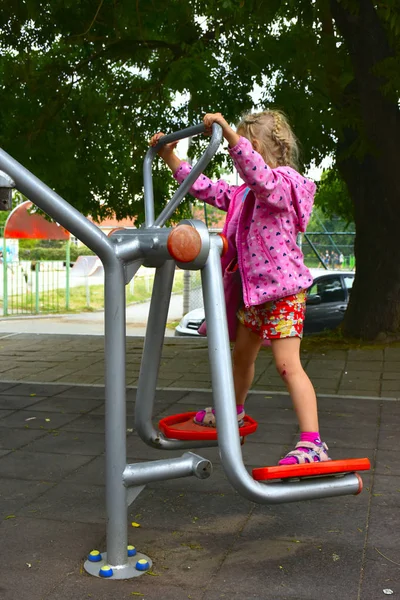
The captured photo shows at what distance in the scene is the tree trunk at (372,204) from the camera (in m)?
7.46

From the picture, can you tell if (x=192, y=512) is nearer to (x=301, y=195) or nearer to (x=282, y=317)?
(x=282, y=317)

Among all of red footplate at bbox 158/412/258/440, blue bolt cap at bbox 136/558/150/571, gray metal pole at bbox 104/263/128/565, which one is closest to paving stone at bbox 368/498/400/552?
red footplate at bbox 158/412/258/440

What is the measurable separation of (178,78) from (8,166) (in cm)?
580

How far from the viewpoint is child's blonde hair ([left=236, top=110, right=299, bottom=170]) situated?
329 centimetres

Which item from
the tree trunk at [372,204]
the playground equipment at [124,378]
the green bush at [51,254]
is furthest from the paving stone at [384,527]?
the green bush at [51,254]

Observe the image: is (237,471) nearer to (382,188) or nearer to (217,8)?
(217,8)

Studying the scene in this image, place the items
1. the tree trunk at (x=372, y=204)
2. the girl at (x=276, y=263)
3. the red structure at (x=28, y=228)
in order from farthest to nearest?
the red structure at (x=28, y=228) → the tree trunk at (x=372, y=204) → the girl at (x=276, y=263)

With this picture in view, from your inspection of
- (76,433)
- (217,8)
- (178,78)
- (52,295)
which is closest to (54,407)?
(76,433)

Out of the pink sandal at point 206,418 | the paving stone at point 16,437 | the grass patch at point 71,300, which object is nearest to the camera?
the pink sandal at point 206,418

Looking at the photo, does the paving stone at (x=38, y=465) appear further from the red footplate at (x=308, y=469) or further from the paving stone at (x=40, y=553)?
the red footplate at (x=308, y=469)

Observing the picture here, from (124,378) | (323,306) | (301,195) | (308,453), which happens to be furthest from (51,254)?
(124,378)

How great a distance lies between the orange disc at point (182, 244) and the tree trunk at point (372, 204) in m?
5.22

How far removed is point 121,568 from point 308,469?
0.67m

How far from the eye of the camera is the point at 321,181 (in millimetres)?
12016
